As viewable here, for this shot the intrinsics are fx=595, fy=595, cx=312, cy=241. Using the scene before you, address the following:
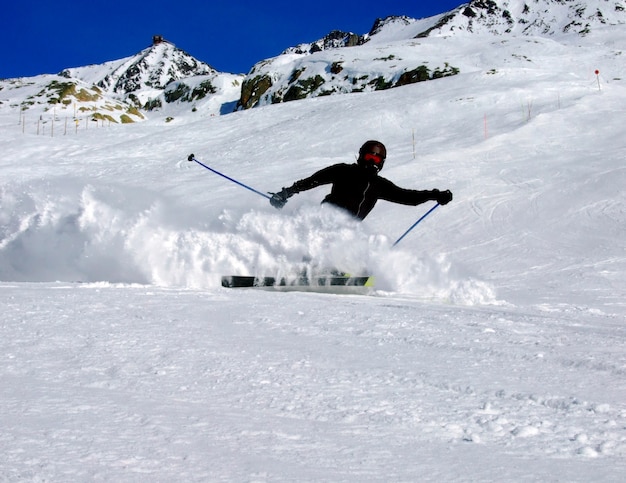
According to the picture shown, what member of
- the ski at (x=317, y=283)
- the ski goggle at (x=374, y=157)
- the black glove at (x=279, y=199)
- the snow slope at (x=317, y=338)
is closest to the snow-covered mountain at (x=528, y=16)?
the snow slope at (x=317, y=338)

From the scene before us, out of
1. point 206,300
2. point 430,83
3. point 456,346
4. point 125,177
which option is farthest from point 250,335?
point 430,83

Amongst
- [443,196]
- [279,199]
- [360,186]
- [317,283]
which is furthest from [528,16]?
[317,283]

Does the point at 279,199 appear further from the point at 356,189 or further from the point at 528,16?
the point at 528,16

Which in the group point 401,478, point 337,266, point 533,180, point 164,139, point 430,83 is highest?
point 430,83

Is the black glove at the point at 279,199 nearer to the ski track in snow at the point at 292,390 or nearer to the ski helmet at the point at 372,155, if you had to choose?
the ski helmet at the point at 372,155

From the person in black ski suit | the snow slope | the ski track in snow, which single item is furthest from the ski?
the ski track in snow

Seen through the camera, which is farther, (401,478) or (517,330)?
(517,330)

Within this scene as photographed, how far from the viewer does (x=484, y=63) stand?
178ft

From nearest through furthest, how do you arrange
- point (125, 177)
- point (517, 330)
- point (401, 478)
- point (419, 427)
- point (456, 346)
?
point (401, 478) → point (419, 427) → point (456, 346) → point (517, 330) → point (125, 177)

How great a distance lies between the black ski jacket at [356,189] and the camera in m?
7.96

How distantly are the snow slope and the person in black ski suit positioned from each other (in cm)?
36

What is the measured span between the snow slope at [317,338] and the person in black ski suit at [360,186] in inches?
14.3

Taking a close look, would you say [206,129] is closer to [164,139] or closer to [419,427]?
[164,139]

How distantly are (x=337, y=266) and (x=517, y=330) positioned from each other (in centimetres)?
370
